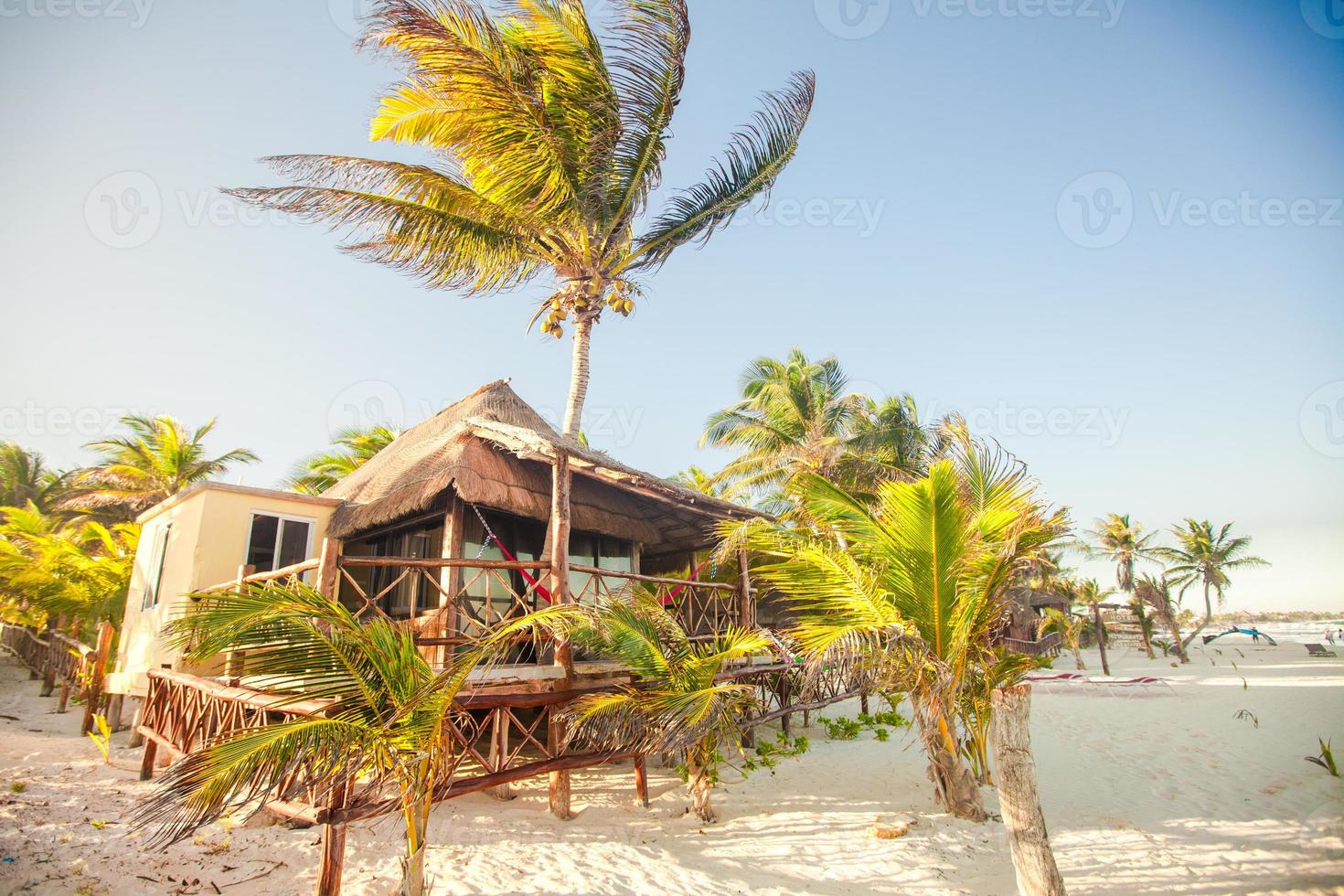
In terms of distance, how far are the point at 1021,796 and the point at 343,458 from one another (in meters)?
17.1

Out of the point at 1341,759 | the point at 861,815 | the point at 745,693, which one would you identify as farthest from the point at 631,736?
the point at 1341,759

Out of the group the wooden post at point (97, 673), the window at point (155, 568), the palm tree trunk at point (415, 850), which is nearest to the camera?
the palm tree trunk at point (415, 850)

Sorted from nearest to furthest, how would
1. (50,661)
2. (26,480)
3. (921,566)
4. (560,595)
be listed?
(921,566)
(560,595)
(50,661)
(26,480)

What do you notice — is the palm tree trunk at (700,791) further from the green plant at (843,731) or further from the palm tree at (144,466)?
the palm tree at (144,466)

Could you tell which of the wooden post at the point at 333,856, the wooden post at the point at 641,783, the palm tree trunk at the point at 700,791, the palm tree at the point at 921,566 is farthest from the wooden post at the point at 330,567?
the palm tree trunk at the point at 700,791

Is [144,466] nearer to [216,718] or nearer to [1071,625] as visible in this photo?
[216,718]

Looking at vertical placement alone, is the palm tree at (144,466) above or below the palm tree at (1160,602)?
above

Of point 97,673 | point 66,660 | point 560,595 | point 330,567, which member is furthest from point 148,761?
point 66,660

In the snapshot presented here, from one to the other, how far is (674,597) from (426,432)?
5.66 m

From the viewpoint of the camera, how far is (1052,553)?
1449 inches

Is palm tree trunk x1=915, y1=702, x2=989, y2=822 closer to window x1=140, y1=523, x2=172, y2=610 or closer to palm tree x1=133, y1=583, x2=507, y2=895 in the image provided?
palm tree x1=133, y1=583, x2=507, y2=895

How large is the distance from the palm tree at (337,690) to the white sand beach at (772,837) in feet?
5.60

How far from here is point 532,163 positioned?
8.68 meters

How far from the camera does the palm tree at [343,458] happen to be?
677 inches
